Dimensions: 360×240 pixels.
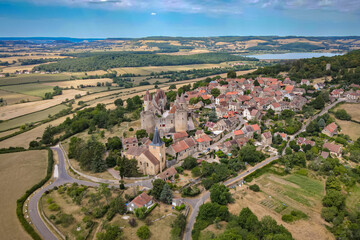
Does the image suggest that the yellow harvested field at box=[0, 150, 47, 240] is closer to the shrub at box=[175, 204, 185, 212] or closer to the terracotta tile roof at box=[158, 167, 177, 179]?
the shrub at box=[175, 204, 185, 212]

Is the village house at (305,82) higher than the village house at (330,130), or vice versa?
the village house at (305,82)

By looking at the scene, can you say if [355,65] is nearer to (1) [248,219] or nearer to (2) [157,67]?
(1) [248,219]

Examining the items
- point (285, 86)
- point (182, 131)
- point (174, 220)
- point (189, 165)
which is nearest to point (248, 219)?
point (174, 220)

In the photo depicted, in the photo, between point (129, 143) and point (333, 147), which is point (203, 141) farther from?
point (333, 147)

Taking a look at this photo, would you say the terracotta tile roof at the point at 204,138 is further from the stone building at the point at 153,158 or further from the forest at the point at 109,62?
the forest at the point at 109,62

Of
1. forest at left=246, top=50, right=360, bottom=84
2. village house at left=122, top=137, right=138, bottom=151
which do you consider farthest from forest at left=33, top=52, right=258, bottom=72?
village house at left=122, top=137, right=138, bottom=151

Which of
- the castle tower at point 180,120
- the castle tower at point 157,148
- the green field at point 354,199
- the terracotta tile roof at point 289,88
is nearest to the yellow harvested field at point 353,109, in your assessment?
the terracotta tile roof at point 289,88

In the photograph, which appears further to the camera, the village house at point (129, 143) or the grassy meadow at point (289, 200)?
the village house at point (129, 143)
